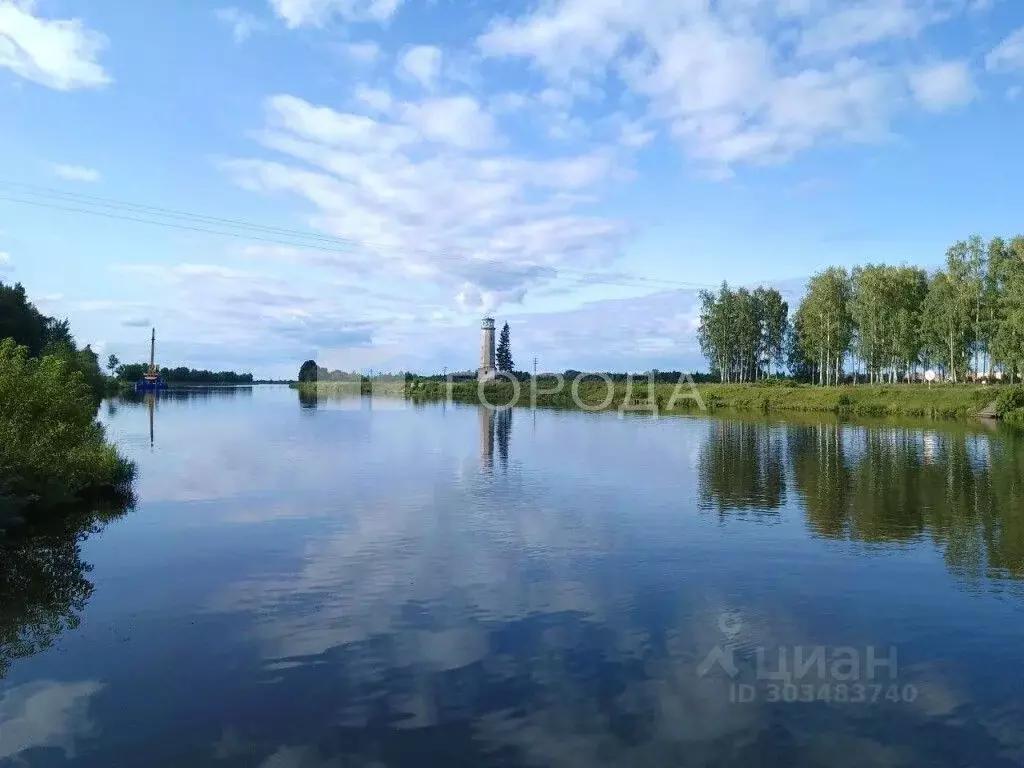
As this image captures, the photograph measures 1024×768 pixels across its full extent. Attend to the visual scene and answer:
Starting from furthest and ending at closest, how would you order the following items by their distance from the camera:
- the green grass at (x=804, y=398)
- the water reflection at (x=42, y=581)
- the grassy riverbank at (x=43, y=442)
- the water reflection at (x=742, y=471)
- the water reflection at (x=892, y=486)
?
the green grass at (x=804, y=398) → the water reflection at (x=742, y=471) → the water reflection at (x=892, y=486) → the grassy riverbank at (x=43, y=442) → the water reflection at (x=42, y=581)

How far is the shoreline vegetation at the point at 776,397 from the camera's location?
7475cm

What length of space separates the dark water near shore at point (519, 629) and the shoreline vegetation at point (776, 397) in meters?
53.9

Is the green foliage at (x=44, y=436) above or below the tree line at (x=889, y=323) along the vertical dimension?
below

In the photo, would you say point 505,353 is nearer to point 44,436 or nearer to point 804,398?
point 804,398

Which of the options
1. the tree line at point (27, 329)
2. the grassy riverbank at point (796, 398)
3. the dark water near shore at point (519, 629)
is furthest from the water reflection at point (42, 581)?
the grassy riverbank at point (796, 398)

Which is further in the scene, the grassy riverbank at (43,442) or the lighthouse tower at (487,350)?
the lighthouse tower at (487,350)

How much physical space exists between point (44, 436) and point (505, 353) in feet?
498

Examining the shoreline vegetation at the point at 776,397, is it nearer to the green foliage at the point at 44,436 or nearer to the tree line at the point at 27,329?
the tree line at the point at 27,329

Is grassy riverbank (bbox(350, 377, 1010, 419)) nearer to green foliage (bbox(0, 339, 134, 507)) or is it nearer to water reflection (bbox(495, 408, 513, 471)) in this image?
water reflection (bbox(495, 408, 513, 471))

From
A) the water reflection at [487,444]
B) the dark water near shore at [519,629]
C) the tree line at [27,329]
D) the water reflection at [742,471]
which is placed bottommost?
the dark water near shore at [519,629]

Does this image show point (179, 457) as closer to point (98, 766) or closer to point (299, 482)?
point (299, 482)

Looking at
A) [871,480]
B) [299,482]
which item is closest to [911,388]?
[871,480]

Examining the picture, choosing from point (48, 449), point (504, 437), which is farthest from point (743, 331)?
point (48, 449)

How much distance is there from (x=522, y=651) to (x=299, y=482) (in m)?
19.8
